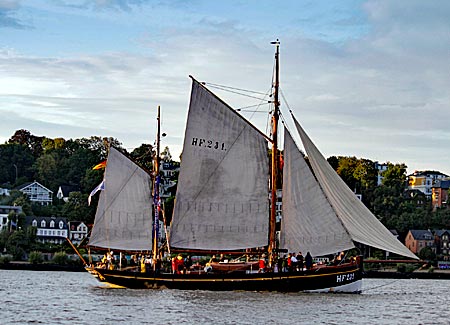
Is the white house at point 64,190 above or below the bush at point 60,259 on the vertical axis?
above

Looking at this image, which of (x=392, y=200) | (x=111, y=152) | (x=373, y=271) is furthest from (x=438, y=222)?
(x=111, y=152)

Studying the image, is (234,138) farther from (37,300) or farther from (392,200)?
(392,200)

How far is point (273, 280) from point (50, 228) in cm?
9779

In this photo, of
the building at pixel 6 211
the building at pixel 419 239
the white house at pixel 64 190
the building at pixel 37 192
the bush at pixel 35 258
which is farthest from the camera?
the white house at pixel 64 190

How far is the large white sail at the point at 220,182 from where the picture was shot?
64875 millimetres

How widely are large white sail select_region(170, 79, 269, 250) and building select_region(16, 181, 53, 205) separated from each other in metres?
126

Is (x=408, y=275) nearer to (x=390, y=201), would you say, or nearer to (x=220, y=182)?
(x=390, y=201)

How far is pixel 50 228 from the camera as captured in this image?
156m

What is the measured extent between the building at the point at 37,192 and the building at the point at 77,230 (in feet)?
100

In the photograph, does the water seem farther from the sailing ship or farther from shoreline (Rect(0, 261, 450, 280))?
shoreline (Rect(0, 261, 450, 280))

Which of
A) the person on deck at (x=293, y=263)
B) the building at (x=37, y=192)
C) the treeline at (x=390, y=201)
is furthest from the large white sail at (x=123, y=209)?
the building at (x=37, y=192)

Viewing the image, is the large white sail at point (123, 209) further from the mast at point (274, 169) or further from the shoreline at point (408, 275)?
the shoreline at point (408, 275)

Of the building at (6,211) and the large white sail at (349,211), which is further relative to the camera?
the building at (6,211)

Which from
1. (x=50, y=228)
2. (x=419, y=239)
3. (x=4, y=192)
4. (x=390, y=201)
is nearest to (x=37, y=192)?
(x=4, y=192)
